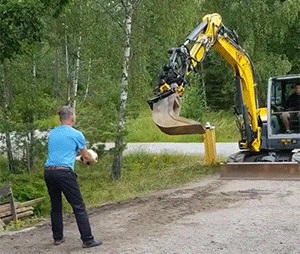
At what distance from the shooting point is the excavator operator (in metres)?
14.2

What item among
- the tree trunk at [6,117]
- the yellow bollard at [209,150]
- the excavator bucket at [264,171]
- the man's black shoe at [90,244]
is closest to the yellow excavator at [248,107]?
the excavator bucket at [264,171]

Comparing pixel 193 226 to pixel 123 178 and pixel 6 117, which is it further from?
pixel 6 117

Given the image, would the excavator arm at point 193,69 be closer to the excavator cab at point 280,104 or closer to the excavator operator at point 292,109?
the excavator cab at point 280,104

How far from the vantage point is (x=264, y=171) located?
516 inches

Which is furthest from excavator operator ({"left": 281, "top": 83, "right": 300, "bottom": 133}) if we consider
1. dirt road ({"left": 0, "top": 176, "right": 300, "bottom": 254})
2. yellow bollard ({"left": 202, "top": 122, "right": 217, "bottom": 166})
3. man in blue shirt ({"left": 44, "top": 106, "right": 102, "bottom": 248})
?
man in blue shirt ({"left": 44, "top": 106, "right": 102, "bottom": 248})

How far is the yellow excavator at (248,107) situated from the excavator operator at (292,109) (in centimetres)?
5

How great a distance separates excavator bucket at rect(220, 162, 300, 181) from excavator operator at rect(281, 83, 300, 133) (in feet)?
4.88

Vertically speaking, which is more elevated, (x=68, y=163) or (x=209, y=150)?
(x=68, y=163)

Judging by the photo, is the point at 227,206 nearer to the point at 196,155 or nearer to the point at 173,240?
the point at 173,240

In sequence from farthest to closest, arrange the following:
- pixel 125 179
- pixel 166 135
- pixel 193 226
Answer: pixel 166 135 < pixel 125 179 < pixel 193 226

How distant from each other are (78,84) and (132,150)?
9.45 feet

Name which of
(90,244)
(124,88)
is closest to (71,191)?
(90,244)

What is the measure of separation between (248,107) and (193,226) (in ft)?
20.8

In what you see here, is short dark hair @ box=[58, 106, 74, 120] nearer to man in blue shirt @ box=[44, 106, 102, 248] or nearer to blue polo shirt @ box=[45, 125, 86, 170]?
man in blue shirt @ box=[44, 106, 102, 248]
